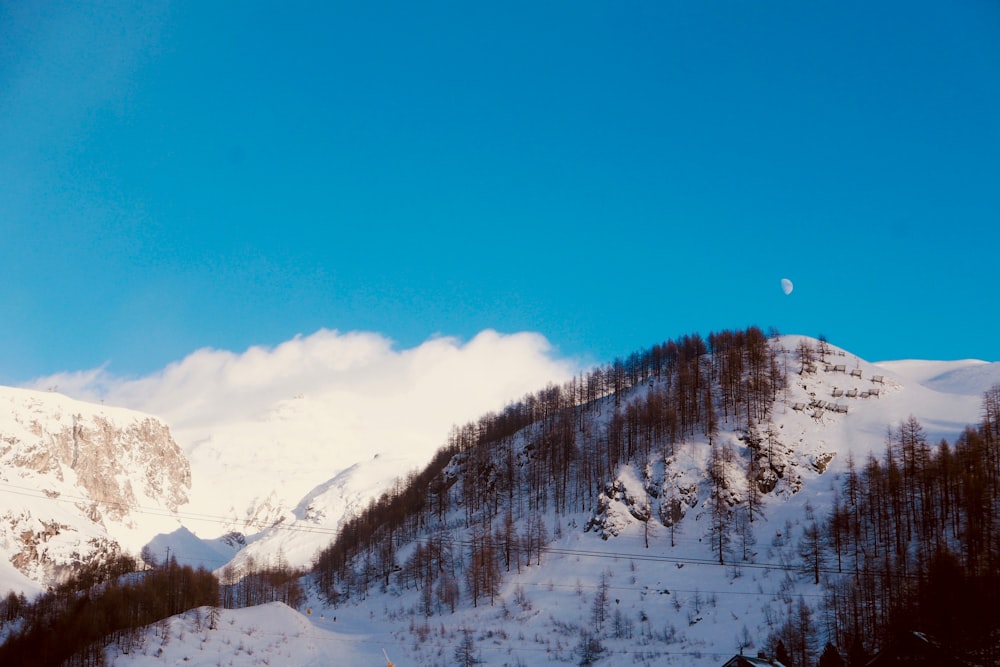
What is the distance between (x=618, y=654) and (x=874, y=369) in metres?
124

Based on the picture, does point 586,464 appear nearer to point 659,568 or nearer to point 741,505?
point 741,505

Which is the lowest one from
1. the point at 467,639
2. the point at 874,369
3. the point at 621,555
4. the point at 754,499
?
the point at 467,639

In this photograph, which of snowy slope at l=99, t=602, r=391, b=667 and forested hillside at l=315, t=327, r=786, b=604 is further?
forested hillside at l=315, t=327, r=786, b=604

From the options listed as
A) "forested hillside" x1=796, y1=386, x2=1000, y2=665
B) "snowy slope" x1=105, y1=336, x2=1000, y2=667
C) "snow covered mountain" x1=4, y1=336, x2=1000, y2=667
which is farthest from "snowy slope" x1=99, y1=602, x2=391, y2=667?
"forested hillside" x1=796, y1=386, x2=1000, y2=665

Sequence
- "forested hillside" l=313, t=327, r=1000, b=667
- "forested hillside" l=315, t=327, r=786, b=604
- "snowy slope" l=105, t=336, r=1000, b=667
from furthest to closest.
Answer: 1. "forested hillside" l=315, t=327, r=786, b=604
2. "snowy slope" l=105, t=336, r=1000, b=667
3. "forested hillside" l=313, t=327, r=1000, b=667

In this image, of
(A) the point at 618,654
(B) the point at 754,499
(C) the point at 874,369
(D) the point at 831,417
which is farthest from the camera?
(C) the point at 874,369

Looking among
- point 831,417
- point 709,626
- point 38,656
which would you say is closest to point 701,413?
point 831,417

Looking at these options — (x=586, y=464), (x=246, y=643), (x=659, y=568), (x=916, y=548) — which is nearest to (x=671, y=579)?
(x=659, y=568)

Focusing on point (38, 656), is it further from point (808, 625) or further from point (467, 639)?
point (808, 625)

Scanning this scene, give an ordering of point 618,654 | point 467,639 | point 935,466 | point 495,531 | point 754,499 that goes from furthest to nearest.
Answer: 1. point 495,531
2. point 754,499
3. point 935,466
4. point 467,639
5. point 618,654

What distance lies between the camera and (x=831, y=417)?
490 ft

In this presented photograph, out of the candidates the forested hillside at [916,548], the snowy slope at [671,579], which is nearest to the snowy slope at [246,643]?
the snowy slope at [671,579]

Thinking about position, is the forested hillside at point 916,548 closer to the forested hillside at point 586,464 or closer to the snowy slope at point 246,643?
the forested hillside at point 586,464

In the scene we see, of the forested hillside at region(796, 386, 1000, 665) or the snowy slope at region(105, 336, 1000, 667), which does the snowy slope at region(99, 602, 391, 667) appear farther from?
the forested hillside at region(796, 386, 1000, 665)
